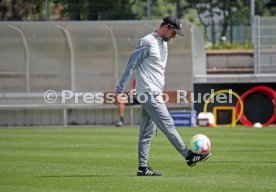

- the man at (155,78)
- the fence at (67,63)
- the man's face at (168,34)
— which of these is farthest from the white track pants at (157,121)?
the fence at (67,63)

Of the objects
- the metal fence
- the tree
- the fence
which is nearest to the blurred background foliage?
the tree

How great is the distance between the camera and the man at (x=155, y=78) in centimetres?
1298

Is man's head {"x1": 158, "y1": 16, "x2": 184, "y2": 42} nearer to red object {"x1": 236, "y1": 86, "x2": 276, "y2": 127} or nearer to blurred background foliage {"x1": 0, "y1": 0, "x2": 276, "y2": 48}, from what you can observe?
red object {"x1": 236, "y1": 86, "x2": 276, "y2": 127}

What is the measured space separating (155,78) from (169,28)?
79 cm

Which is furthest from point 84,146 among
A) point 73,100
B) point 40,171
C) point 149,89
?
point 73,100

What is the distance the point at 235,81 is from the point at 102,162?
53.2 feet

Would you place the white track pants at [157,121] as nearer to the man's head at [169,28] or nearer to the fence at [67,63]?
the man's head at [169,28]

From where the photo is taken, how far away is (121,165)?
14.9 m

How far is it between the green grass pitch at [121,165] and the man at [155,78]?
1.74 feet

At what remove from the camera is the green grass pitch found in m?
11.9

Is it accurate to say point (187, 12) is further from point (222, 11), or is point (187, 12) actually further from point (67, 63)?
point (67, 63)

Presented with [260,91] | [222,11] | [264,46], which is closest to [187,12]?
[222,11]

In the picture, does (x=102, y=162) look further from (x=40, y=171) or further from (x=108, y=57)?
(x=108, y=57)

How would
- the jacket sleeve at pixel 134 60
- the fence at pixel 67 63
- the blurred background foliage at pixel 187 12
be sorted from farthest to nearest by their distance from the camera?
the blurred background foliage at pixel 187 12, the fence at pixel 67 63, the jacket sleeve at pixel 134 60
